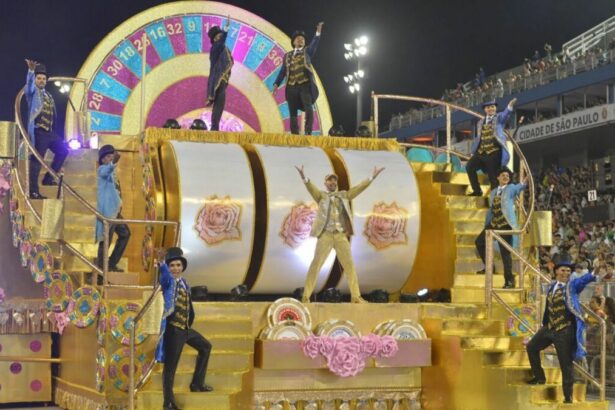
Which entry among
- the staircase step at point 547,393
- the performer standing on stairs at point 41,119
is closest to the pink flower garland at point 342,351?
the staircase step at point 547,393

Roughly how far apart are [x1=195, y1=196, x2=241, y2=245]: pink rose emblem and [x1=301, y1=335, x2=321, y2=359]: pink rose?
1746mm

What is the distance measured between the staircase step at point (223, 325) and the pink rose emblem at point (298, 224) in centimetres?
169

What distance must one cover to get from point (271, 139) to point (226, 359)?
3.50 meters

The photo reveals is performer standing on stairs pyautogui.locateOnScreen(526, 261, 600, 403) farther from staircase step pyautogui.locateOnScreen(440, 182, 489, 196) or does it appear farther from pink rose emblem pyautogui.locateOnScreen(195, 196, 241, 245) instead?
pink rose emblem pyautogui.locateOnScreen(195, 196, 241, 245)

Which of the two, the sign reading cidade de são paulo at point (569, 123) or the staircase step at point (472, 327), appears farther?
the sign reading cidade de são paulo at point (569, 123)

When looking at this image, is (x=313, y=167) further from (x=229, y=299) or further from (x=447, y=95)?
(x=447, y=95)

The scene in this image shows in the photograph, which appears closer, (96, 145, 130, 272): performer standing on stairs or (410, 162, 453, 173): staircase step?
(96, 145, 130, 272): performer standing on stairs

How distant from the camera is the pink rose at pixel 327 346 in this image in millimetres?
11664

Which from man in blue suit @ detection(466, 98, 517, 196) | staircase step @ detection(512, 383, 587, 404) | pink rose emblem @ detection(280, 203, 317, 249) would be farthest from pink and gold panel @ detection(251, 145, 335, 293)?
staircase step @ detection(512, 383, 587, 404)

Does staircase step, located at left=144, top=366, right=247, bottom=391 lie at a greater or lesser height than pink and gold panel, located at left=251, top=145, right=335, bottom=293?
lesser

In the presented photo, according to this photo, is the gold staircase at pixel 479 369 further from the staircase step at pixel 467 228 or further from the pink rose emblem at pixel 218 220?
the pink rose emblem at pixel 218 220

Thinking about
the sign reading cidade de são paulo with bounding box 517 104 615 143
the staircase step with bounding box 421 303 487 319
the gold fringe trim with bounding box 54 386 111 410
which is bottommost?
the gold fringe trim with bounding box 54 386 111 410

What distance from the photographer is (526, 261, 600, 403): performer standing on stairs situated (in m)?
11.1

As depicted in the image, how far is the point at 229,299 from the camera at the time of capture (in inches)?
506
